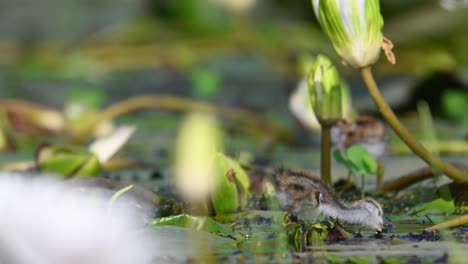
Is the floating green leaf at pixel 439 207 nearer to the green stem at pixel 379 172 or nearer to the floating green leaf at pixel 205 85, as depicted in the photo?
the green stem at pixel 379 172

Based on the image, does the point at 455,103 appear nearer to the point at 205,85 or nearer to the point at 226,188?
the point at 205,85

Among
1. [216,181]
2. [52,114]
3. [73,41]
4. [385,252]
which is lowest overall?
[385,252]

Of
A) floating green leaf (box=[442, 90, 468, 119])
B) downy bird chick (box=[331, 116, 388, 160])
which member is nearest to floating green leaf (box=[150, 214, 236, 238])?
downy bird chick (box=[331, 116, 388, 160])

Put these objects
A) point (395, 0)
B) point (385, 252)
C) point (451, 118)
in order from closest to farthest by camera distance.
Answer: point (385, 252), point (451, 118), point (395, 0)

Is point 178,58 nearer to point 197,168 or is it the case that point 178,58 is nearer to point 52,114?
point 52,114

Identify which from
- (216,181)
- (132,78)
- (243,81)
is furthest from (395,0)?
(216,181)

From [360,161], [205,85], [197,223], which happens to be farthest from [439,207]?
[205,85]
